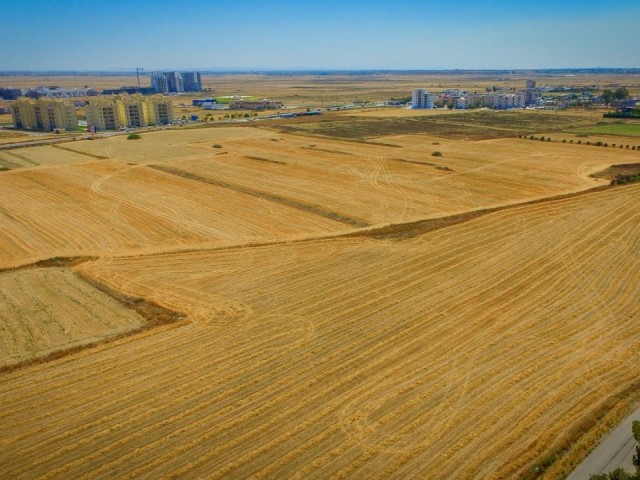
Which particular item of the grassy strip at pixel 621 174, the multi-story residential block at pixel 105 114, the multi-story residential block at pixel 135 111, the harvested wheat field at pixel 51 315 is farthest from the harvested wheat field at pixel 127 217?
the multi-story residential block at pixel 135 111

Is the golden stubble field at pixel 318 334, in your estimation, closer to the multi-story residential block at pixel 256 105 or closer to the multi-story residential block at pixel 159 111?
the multi-story residential block at pixel 159 111

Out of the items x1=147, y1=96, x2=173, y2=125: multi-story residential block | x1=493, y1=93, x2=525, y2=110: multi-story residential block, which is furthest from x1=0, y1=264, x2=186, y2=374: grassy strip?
x1=493, y1=93, x2=525, y2=110: multi-story residential block

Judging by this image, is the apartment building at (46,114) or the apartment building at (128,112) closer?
the apartment building at (46,114)

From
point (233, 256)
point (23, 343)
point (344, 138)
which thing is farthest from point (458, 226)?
point (344, 138)

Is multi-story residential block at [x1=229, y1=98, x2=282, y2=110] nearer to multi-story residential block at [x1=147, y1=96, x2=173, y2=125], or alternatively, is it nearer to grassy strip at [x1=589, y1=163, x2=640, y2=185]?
multi-story residential block at [x1=147, y1=96, x2=173, y2=125]

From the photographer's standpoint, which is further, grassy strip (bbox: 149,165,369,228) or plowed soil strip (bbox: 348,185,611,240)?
grassy strip (bbox: 149,165,369,228)

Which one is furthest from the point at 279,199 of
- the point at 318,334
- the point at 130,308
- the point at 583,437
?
the point at 583,437

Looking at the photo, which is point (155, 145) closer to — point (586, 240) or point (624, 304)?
point (586, 240)

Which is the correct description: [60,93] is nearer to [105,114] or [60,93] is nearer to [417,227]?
[105,114]
